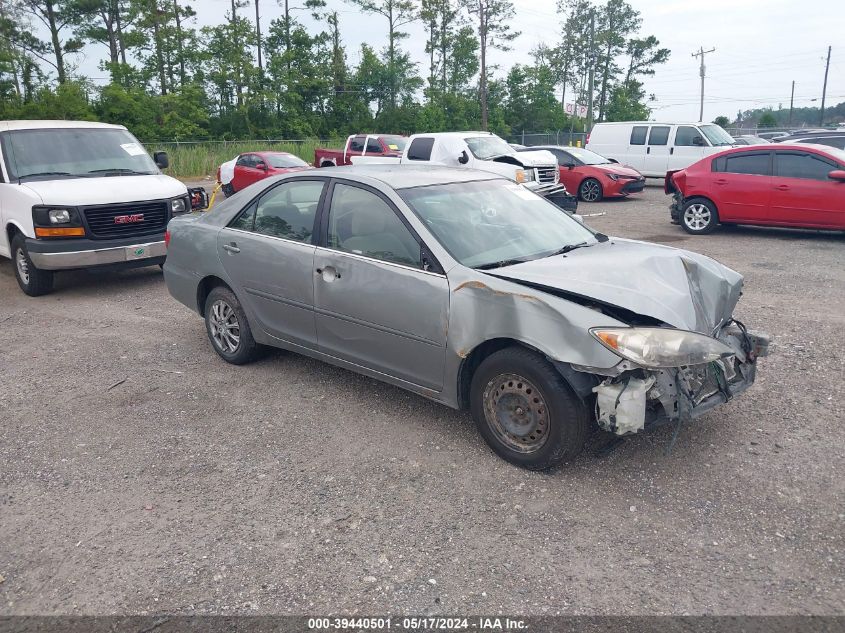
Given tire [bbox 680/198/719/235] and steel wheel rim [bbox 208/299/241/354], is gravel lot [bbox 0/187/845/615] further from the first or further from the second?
tire [bbox 680/198/719/235]

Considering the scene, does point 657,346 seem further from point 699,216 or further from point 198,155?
point 198,155

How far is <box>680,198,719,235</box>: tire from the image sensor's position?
1190 cm

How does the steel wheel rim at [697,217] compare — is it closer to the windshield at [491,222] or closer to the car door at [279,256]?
the windshield at [491,222]

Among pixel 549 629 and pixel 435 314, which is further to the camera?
pixel 435 314

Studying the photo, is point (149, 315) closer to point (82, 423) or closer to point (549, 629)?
point (82, 423)

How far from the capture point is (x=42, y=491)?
3.81 m

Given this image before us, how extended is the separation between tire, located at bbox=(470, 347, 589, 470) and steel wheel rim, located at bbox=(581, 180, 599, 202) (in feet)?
49.2

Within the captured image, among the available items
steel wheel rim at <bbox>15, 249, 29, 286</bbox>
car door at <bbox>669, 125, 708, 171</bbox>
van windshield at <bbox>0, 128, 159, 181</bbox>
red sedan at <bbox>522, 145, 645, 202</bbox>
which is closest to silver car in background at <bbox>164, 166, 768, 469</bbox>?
steel wheel rim at <bbox>15, 249, 29, 286</bbox>

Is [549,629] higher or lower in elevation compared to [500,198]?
lower

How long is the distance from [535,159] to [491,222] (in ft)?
40.4

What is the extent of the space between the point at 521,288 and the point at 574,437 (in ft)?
2.80

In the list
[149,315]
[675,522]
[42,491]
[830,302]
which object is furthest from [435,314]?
[830,302]

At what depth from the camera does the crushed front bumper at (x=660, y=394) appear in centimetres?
340

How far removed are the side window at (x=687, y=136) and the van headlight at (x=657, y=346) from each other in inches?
730
